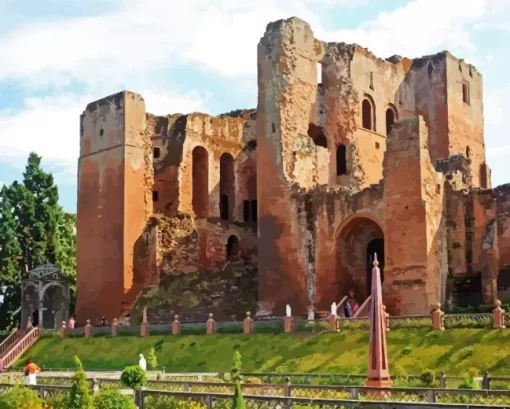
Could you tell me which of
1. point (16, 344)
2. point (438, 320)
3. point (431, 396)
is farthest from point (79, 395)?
point (16, 344)

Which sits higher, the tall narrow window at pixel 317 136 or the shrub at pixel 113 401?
the tall narrow window at pixel 317 136

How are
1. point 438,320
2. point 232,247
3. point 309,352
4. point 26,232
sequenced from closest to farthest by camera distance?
point 438,320 → point 309,352 → point 232,247 → point 26,232

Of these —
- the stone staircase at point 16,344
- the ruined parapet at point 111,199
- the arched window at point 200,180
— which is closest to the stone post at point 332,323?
the stone staircase at point 16,344

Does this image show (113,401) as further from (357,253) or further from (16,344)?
(16,344)

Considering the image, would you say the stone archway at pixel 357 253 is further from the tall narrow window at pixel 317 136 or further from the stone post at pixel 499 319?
the stone post at pixel 499 319

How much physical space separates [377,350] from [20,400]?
6.97m

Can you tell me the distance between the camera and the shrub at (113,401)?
48.2ft

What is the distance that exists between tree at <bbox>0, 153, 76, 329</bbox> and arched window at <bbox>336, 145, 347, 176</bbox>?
16.1m

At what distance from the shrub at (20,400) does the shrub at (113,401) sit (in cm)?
151

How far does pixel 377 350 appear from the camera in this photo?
1812cm

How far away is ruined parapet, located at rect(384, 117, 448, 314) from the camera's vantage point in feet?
96.2

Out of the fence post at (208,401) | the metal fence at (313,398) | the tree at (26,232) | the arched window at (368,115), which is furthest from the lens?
the tree at (26,232)

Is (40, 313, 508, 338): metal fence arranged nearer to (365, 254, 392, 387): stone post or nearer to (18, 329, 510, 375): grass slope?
(18, 329, 510, 375): grass slope

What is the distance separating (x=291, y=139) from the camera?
3444 centimetres
